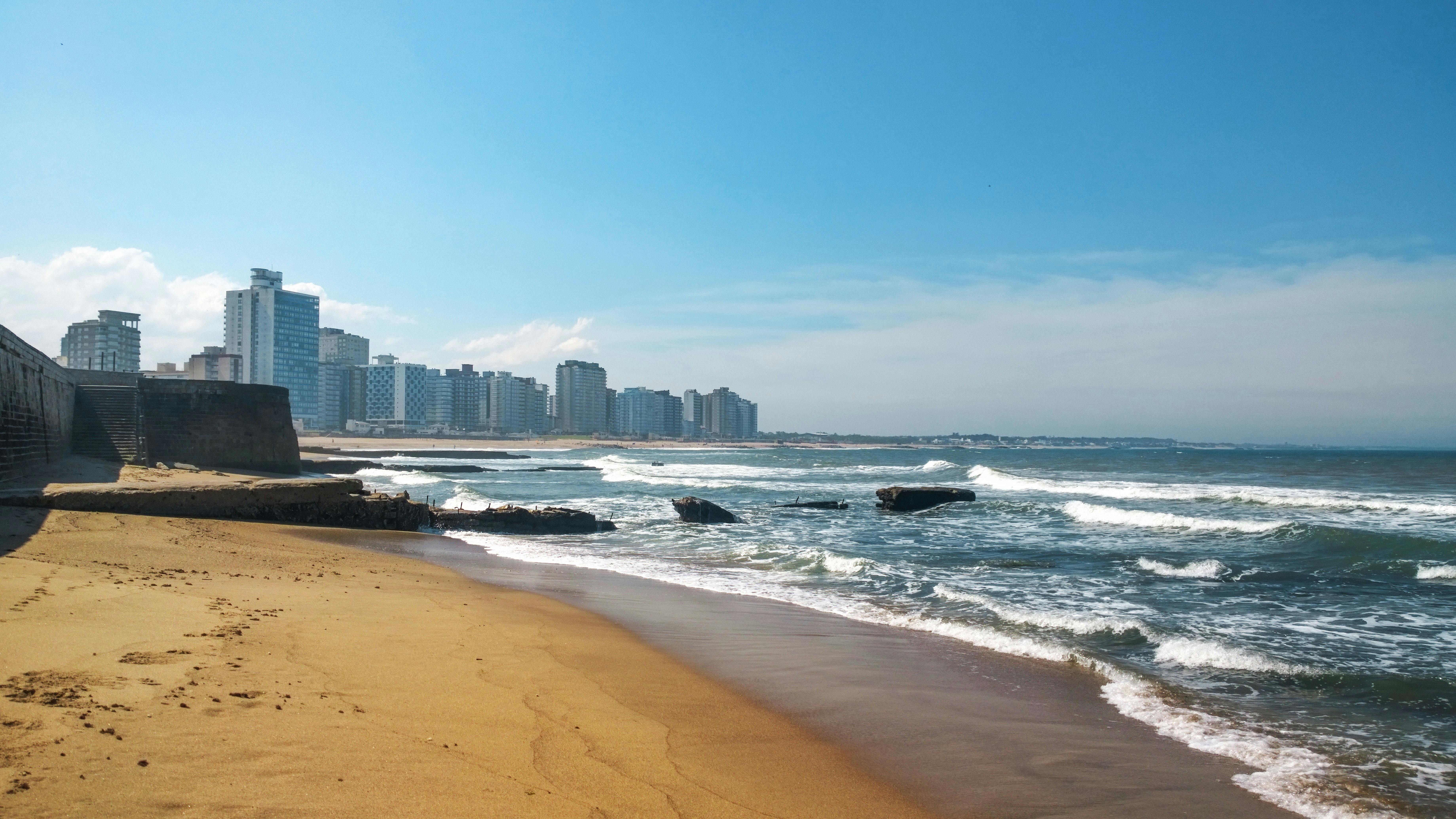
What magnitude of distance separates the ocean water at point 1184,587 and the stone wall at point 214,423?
554 cm

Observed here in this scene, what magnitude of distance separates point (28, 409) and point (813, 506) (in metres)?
21.1

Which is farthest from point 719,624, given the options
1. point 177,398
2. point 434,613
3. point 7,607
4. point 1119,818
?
point 177,398

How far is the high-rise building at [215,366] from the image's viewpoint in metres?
77.1

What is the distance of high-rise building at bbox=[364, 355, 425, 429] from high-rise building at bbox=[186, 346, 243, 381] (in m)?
53.4

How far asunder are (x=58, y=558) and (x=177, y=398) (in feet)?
73.7

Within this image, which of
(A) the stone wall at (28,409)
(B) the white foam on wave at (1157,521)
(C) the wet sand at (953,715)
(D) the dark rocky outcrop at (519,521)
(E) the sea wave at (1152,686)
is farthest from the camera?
(D) the dark rocky outcrop at (519,521)

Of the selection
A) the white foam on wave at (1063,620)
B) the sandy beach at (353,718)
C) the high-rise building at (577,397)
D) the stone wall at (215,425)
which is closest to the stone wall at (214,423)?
the stone wall at (215,425)

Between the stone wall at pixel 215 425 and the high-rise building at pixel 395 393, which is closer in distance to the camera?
the stone wall at pixel 215 425

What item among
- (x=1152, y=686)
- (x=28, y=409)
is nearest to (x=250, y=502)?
(x=28, y=409)

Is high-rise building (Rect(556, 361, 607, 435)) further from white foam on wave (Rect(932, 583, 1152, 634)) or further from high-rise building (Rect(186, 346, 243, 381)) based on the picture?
white foam on wave (Rect(932, 583, 1152, 634))

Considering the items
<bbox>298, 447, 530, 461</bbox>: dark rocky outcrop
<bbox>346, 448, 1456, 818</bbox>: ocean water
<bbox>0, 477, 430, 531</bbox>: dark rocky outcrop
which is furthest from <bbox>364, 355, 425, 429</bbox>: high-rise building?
<bbox>0, 477, 430, 531</bbox>: dark rocky outcrop

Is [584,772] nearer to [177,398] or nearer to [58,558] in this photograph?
[58,558]

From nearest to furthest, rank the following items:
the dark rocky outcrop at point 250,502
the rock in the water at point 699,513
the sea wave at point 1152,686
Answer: the sea wave at point 1152,686
the dark rocky outcrop at point 250,502
the rock in the water at point 699,513

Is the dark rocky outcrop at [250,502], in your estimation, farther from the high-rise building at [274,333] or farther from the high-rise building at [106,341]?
the high-rise building at [274,333]
